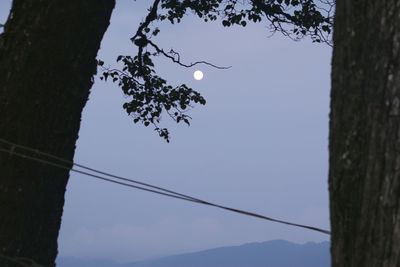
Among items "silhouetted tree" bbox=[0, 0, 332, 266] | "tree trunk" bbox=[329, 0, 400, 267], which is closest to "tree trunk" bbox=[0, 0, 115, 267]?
"silhouetted tree" bbox=[0, 0, 332, 266]

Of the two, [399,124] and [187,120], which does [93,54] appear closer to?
[399,124]

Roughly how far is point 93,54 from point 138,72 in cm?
511

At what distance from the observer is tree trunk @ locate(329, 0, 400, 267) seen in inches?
121

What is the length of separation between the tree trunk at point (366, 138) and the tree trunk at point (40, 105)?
3052 millimetres

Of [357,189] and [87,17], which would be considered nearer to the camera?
[357,189]

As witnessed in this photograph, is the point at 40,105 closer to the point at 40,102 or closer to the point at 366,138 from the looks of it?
the point at 40,102

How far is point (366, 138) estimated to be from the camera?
3158mm

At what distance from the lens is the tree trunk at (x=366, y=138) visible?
308 cm

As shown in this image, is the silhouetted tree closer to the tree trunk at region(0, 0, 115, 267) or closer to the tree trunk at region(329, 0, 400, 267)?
the tree trunk at region(0, 0, 115, 267)

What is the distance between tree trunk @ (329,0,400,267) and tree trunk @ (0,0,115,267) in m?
3.05

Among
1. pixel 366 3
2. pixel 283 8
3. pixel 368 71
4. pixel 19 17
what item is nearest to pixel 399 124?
pixel 368 71

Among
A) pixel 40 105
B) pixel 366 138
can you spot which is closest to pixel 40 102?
pixel 40 105

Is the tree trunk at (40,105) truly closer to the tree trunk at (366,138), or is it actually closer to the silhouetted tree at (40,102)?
the silhouetted tree at (40,102)

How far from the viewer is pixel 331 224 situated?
3.36m
